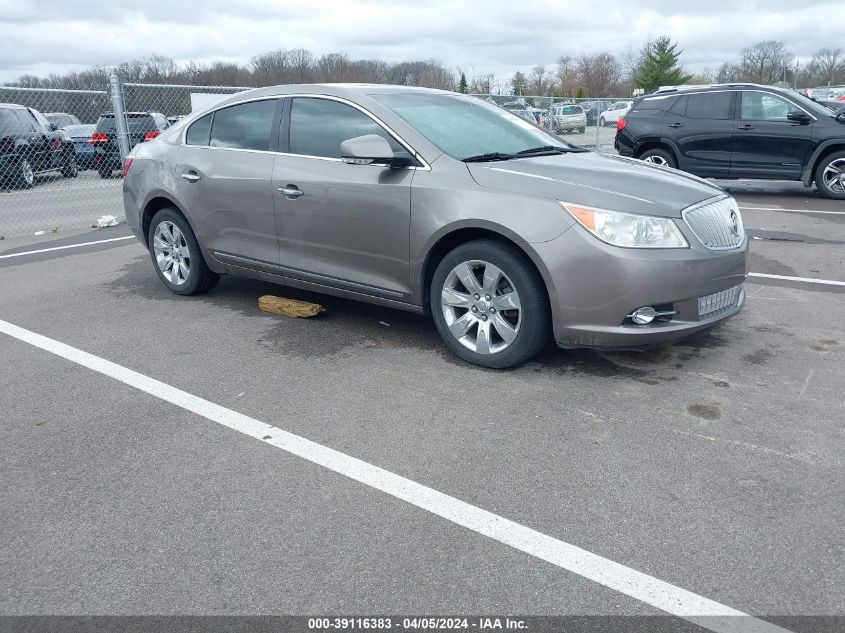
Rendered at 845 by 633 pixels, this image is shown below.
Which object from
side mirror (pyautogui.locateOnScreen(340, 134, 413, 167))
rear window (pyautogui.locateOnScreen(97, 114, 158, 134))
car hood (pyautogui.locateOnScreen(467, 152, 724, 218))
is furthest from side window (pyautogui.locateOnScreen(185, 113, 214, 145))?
rear window (pyautogui.locateOnScreen(97, 114, 158, 134))

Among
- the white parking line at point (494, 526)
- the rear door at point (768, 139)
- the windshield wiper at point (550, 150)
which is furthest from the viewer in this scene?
the rear door at point (768, 139)

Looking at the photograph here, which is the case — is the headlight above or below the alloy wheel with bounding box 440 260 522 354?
above

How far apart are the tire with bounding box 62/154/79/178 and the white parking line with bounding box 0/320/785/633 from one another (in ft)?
34.7

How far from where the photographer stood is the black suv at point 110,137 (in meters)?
13.7

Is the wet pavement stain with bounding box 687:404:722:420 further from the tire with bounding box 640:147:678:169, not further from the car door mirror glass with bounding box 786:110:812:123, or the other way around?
the tire with bounding box 640:147:678:169

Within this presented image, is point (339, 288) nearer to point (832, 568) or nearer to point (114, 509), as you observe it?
point (114, 509)

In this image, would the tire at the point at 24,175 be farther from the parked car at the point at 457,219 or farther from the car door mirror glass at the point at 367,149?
the car door mirror glass at the point at 367,149

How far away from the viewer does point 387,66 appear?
42125 millimetres

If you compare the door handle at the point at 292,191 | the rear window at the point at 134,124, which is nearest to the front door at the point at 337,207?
the door handle at the point at 292,191

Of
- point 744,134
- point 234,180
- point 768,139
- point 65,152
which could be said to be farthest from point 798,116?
point 65,152

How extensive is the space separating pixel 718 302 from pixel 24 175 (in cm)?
1299

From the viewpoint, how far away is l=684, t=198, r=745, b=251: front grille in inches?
165

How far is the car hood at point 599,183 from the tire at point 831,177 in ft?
25.1

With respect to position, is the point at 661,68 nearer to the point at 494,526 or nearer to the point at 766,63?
the point at 766,63
